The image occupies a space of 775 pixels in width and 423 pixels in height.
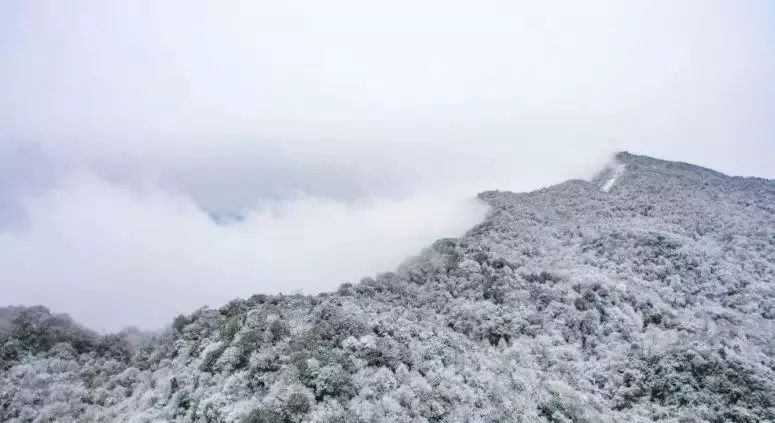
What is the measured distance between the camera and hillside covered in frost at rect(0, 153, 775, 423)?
1268 inches

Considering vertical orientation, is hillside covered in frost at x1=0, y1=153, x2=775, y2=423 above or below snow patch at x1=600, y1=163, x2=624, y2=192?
below

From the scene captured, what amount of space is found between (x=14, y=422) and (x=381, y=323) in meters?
28.8

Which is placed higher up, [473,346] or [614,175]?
[614,175]

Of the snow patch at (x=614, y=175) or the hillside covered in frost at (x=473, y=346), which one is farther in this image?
the snow patch at (x=614, y=175)

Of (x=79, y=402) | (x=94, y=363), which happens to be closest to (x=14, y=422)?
(x=79, y=402)

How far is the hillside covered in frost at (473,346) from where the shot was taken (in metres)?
32.2

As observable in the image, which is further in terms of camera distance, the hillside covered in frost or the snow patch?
the snow patch

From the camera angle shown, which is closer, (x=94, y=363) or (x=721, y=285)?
(x=94, y=363)

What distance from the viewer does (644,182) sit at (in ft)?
301

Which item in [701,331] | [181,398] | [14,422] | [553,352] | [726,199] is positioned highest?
[726,199]

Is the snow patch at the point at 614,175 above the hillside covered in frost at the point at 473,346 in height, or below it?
above

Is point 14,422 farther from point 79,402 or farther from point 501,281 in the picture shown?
point 501,281

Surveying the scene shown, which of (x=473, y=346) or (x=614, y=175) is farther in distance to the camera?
(x=614, y=175)

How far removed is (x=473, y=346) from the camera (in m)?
42.8
